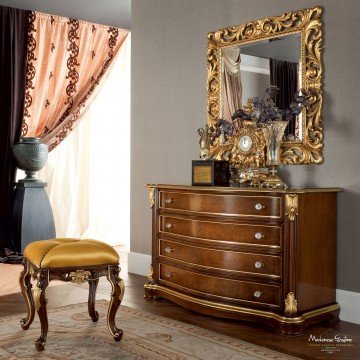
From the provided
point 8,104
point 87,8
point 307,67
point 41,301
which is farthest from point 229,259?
point 87,8

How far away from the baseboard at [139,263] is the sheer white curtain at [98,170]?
182 cm

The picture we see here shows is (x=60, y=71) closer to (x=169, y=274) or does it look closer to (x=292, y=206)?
(x=169, y=274)

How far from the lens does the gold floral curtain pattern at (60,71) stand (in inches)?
237

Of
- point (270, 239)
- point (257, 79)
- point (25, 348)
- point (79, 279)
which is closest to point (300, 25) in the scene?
point (257, 79)

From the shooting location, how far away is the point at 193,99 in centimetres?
456

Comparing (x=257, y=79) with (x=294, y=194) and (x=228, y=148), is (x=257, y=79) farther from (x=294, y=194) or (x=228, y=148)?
(x=294, y=194)

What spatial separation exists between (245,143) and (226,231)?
2.50 feet

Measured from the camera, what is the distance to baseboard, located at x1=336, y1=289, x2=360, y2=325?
11.4 ft

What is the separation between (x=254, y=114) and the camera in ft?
12.6

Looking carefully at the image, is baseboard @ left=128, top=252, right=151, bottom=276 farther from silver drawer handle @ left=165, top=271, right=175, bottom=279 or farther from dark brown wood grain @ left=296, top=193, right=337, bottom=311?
dark brown wood grain @ left=296, top=193, right=337, bottom=311

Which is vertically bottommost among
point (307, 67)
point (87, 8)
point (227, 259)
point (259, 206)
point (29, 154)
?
point (227, 259)

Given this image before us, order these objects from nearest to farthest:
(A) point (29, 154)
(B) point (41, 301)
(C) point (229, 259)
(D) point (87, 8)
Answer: (B) point (41, 301)
(C) point (229, 259)
(A) point (29, 154)
(D) point (87, 8)

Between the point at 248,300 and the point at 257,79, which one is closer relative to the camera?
the point at 248,300

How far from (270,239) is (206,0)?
7.14 feet
